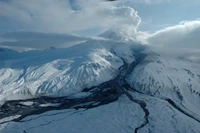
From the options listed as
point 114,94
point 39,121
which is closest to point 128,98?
point 114,94

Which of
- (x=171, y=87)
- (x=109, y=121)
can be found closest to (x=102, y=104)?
(x=109, y=121)

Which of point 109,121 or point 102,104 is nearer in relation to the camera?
point 109,121

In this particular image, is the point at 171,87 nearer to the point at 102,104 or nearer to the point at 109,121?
the point at 102,104

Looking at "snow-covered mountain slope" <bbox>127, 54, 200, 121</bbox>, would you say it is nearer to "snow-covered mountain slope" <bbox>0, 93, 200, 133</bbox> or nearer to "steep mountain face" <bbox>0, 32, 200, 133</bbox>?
"steep mountain face" <bbox>0, 32, 200, 133</bbox>

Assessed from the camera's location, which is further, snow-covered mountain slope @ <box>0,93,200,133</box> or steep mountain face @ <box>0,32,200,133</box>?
steep mountain face @ <box>0,32,200,133</box>

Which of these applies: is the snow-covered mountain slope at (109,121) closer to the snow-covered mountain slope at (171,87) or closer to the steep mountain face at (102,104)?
the steep mountain face at (102,104)

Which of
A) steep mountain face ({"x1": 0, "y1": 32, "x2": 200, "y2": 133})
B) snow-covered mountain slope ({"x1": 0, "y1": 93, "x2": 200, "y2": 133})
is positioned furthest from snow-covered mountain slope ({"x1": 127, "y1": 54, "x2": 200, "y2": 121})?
snow-covered mountain slope ({"x1": 0, "y1": 93, "x2": 200, "y2": 133})

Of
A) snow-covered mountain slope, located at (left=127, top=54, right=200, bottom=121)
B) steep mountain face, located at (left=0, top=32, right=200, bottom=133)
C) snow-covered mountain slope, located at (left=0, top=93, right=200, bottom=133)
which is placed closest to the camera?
snow-covered mountain slope, located at (left=0, top=93, right=200, bottom=133)

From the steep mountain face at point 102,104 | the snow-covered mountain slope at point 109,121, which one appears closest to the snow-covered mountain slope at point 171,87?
the steep mountain face at point 102,104

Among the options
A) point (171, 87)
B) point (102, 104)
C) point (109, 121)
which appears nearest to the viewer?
point (109, 121)

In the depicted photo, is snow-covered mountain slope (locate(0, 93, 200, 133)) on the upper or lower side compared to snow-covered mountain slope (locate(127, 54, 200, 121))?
lower

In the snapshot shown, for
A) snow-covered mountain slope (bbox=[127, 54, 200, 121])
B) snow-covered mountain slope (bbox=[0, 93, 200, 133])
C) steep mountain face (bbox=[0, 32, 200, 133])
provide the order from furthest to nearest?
snow-covered mountain slope (bbox=[127, 54, 200, 121]) → steep mountain face (bbox=[0, 32, 200, 133]) → snow-covered mountain slope (bbox=[0, 93, 200, 133])
